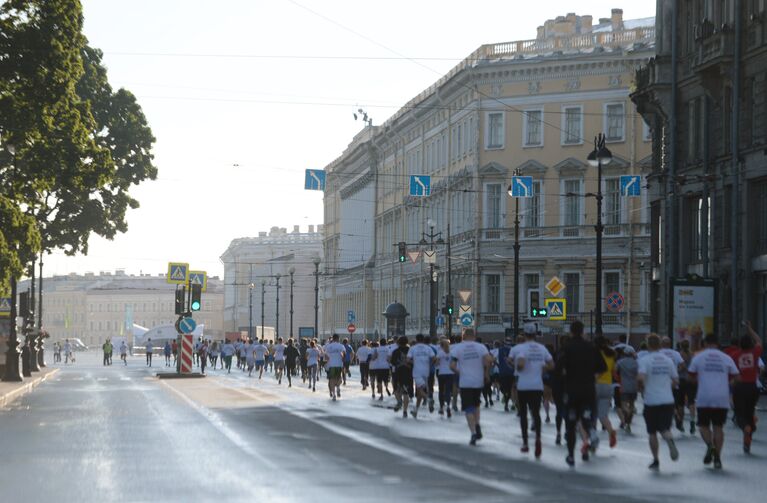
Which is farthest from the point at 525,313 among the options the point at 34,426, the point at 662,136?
the point at 34,426

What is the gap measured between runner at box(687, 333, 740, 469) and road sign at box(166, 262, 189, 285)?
44974 millimetres

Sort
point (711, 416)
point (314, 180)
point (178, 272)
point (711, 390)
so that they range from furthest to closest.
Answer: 1. point (178, 272)
2. point (314, 180)
3. point (711, 390)
4. point (711, 416)

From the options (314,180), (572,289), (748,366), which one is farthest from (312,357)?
(572,289)

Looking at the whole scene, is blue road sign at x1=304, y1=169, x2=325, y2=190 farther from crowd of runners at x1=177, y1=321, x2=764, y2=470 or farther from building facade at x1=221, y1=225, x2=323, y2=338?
building facade at x1=221, y1=225, x2=323, y2=338

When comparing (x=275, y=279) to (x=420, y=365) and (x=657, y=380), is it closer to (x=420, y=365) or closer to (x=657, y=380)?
(x=420, y=365)

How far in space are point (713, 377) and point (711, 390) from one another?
7.1 inches

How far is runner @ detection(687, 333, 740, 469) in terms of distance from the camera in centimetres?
1883

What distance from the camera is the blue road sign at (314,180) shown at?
5734 cm

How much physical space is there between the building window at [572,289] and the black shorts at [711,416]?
56558mm

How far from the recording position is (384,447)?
2139 centimetres

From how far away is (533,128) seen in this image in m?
78.5

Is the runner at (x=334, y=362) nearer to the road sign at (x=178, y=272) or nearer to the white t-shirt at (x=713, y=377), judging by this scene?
the white t-shirt at (x=713, y=377)

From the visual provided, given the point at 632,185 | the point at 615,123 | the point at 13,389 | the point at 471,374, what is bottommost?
the point at 13,389

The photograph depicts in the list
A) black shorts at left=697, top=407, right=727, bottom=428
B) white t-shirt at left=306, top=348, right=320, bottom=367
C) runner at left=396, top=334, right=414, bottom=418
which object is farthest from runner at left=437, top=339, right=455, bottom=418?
white t-shirt at left=306, top=348, right=320, bottom=367
